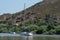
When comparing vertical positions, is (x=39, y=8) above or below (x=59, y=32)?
above

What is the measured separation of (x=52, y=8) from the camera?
559ft

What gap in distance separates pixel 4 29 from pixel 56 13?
4587cm

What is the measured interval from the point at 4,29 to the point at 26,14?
153 ft

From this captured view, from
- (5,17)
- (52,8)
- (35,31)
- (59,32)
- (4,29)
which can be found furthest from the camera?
(5,17)

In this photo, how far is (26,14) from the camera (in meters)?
166

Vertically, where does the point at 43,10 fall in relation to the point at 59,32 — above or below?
above

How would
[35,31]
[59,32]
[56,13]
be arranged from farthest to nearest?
1. [56,13]
2. [35,31]
3. [59,32]

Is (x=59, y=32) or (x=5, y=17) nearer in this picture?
(x=59, y=32)

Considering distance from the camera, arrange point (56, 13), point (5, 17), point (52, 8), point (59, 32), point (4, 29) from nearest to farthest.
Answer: point (59, 32)
point (4, 29)
point (56, 13)
point (52, 8)
point (5, 17)

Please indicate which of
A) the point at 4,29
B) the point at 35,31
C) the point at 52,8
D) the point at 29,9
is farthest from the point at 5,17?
the point at 35,31

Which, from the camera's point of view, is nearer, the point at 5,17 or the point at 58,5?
the point at 58,5

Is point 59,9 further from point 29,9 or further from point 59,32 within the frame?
point 59,32

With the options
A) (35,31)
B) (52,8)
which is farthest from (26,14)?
(35,31)

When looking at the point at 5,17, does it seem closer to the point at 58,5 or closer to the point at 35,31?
the point at 58,5
